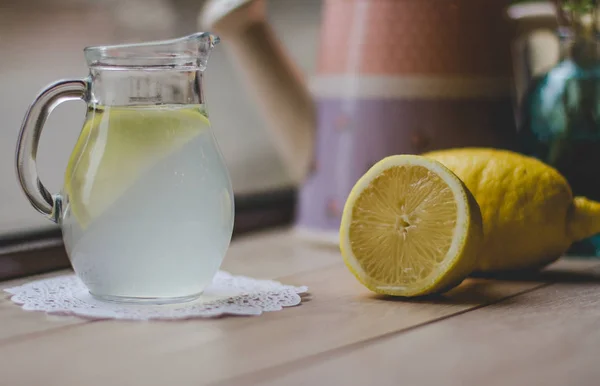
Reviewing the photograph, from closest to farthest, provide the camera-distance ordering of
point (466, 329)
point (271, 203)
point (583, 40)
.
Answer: point (466, 329)
point (583, 40)
point (271, 203)

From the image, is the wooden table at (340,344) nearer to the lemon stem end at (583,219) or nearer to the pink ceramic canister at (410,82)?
the lemon stem end at (583,219)

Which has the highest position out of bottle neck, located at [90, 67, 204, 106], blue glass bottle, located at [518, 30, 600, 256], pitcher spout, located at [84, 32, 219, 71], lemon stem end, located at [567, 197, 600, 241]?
pitcher spout, located at [84, 32, 219, 71]

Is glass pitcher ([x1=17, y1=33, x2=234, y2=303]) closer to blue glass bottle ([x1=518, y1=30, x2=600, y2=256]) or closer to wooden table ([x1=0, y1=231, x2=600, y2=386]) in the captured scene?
wooden table ([x1=0, y1=231, x2=600, y2=386])

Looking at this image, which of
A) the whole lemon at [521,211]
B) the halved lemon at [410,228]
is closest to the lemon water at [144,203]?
the halved lemon at [410,228]

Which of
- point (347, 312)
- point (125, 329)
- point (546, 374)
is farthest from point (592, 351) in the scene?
point (125, 329)

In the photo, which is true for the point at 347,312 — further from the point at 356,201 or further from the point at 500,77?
the point at 500,77

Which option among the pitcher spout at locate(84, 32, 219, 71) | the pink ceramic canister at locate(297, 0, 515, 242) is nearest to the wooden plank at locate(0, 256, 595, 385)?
the pitcher spout at locate(84, 32, 219, 71)
